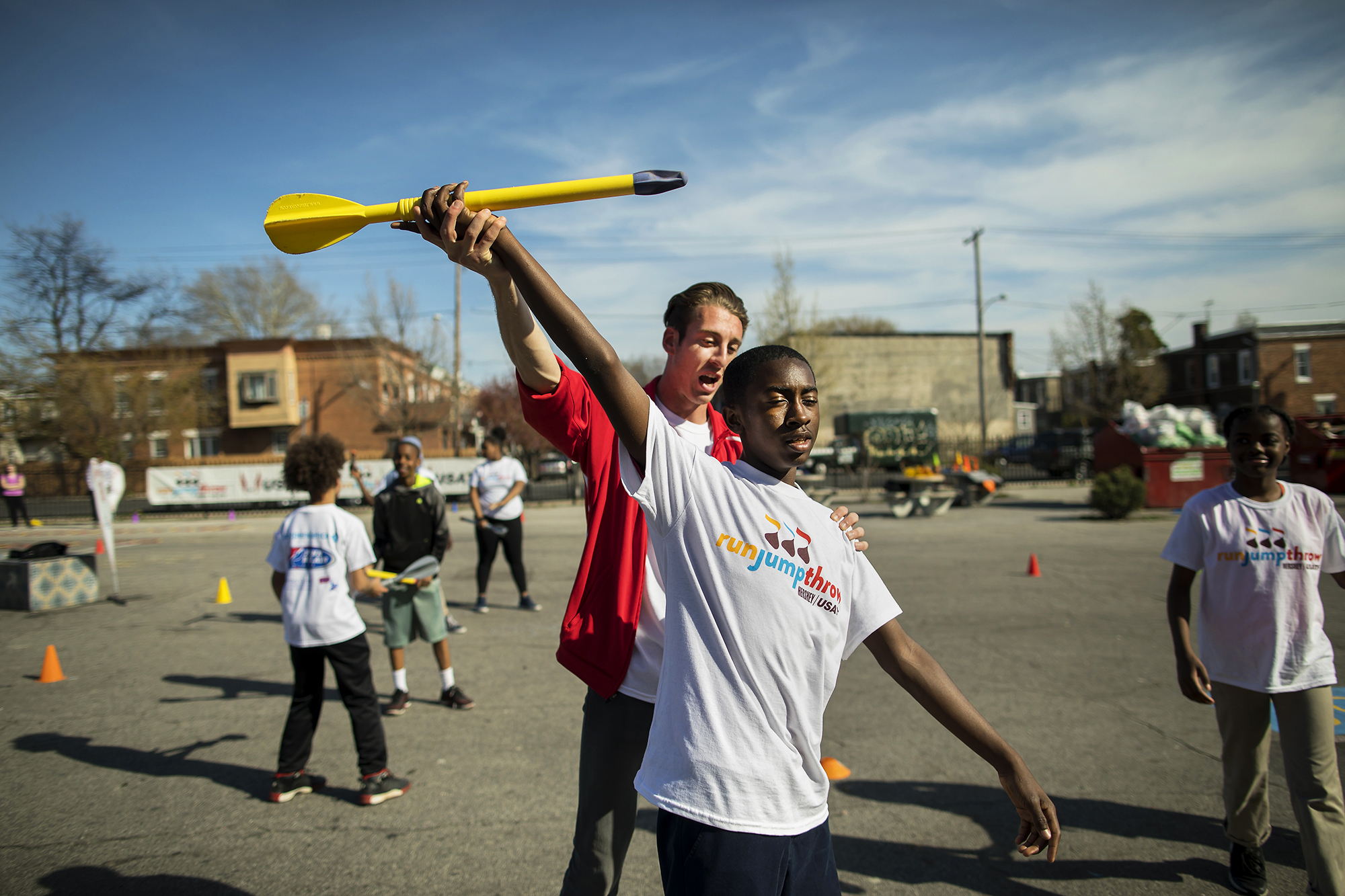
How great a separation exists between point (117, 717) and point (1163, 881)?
6.43 meters

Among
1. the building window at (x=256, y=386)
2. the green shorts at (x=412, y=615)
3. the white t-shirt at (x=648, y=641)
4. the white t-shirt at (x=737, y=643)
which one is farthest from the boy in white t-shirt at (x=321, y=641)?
the building window at (x=256, y=386)

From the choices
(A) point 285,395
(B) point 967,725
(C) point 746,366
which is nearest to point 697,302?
(C) point 746,366

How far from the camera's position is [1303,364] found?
124ft

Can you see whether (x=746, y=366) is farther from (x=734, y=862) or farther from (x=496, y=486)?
(x=496, y=486)

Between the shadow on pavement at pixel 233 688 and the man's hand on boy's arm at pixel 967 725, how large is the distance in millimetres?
5020

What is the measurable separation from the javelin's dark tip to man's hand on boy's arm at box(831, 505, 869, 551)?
0.92m

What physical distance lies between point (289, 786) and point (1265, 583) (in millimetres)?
4857

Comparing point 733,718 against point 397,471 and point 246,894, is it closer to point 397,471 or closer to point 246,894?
point 246,894

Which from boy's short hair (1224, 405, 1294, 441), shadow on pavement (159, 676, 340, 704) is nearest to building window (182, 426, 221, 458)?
shadow on pavement (159, 676, 340, 704)

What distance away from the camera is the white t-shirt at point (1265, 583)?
2998 millimetres

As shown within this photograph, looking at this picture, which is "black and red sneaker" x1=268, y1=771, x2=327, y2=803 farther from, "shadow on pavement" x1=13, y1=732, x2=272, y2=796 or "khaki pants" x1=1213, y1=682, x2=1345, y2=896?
"khaki pants" x1=1213, y1=682, x2=1345, y2=896

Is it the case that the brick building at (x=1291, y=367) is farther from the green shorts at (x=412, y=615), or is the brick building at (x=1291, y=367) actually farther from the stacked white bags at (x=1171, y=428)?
the green shorts at (x=412, y=615)

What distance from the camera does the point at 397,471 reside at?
19.1 feet

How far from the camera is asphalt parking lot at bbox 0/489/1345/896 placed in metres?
3.22
